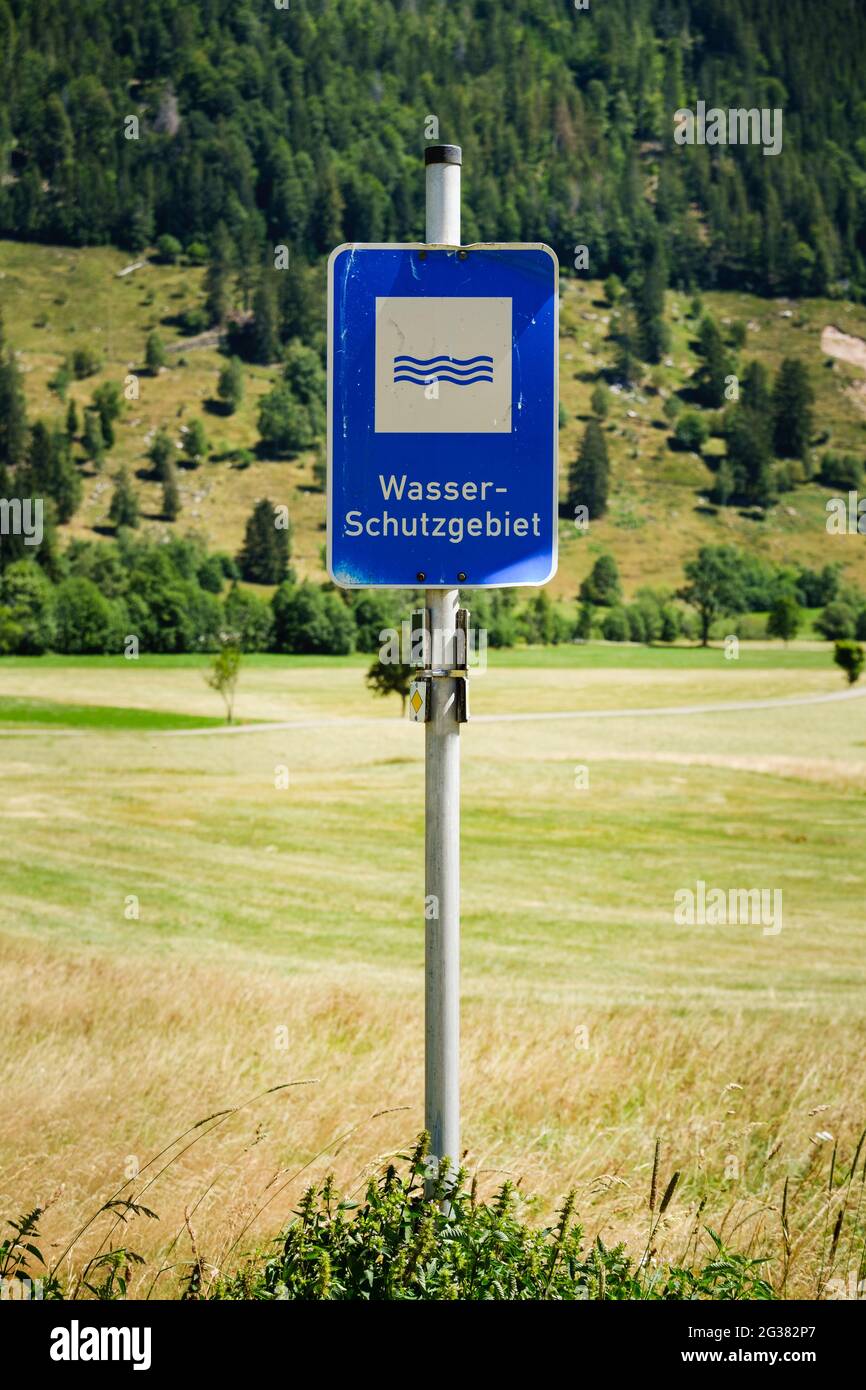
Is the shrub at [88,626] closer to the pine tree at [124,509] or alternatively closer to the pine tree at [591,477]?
the pine tree at [124,509]

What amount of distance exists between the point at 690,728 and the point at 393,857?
156 ft

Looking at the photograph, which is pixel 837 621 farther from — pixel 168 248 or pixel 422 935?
pixel 168 248

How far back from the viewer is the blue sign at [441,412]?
3.06 m

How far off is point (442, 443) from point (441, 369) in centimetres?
17

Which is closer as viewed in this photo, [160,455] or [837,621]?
[837,621]

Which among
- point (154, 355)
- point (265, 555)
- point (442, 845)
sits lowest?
point (442, 845)

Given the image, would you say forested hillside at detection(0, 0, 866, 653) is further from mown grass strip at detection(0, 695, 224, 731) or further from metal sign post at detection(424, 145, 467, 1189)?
metal sign post at detection(424, 145, 467, 1189)

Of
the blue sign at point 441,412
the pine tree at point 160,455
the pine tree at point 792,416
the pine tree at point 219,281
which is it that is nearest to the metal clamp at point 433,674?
the blue sign at point 441,412

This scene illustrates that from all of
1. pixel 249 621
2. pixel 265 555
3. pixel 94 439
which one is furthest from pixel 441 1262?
pixel 94 439

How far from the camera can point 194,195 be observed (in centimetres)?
18975

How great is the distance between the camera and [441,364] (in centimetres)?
305

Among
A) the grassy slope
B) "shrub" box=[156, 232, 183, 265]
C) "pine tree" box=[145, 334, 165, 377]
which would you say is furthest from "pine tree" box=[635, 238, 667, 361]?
"shrub" box=[156, 232, 183, 265]

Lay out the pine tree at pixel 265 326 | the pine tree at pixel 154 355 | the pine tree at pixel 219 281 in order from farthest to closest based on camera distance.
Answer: the pine tree at pixel 219 281
the pine tree at pixel 265 326
the pine tree at pixel 154 355

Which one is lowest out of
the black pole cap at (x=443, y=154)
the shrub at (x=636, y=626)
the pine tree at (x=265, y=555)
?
the black pole cap at (x=443, y=154)
